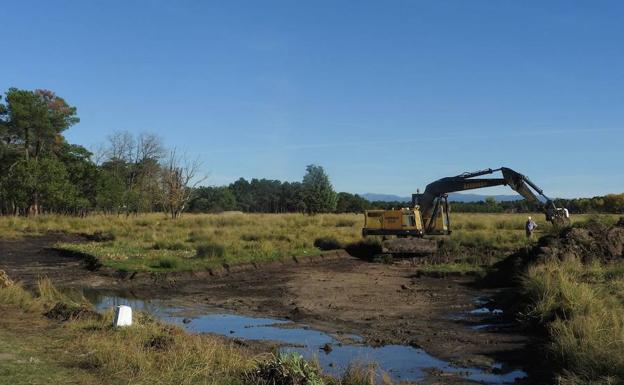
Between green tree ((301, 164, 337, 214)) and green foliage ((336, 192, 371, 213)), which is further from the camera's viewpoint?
green foliage ((336, 192, 371, 213))

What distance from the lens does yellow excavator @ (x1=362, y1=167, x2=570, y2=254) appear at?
29.5 meters

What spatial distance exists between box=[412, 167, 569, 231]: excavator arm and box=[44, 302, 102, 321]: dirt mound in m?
21.4

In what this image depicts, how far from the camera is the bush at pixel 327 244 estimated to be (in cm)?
3325

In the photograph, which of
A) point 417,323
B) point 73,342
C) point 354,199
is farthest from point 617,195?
point 73,342

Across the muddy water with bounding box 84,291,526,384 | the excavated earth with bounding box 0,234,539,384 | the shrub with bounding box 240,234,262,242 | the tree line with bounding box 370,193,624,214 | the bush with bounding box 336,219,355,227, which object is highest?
the tree line with bounding box 370,193,624,214

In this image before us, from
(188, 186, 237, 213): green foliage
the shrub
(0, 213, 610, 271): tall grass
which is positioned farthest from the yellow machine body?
(188, 186, 237, 213): green foliage

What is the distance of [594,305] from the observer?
12.2 meters

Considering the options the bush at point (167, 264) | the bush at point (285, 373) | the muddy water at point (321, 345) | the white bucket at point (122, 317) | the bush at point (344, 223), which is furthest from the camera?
the bush at point (344, 223)

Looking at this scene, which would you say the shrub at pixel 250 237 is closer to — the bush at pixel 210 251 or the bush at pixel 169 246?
the bush at pixel 169 246

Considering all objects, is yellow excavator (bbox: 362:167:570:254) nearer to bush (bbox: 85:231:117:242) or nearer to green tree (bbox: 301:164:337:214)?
bush (bbox: 85:231:117:242)

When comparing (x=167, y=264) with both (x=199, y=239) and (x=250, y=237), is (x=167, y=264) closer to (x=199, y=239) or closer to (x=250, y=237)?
(x=199, y=239)

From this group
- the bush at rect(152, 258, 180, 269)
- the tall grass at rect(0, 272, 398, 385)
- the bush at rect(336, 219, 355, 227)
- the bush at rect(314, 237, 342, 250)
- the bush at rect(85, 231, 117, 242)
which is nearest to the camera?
the tall grass at rect(0, 272, 398, 385)

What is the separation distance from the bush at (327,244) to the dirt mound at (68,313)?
70.6 feet

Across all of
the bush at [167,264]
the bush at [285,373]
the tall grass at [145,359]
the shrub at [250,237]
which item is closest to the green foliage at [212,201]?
the shrub at [250,237]
